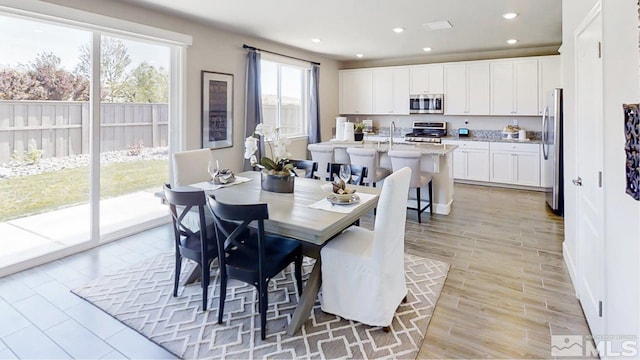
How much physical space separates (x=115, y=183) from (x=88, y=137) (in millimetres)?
606

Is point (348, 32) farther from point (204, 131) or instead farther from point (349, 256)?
point (349, 256)

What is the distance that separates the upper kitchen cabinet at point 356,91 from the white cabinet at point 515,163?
9.15ft

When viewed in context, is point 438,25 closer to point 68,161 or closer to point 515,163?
point 515,163

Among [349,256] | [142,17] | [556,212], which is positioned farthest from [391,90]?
[349,256]

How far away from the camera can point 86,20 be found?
11.6ft

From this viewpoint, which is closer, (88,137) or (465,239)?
(88,137)

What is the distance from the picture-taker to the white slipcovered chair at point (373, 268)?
2.28 m

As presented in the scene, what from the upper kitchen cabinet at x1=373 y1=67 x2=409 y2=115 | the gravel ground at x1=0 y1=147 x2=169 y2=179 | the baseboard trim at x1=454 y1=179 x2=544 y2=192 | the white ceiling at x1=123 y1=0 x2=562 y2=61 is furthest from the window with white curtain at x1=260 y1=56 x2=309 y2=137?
the baseboard trim at x1=454 y1=179 x2=544 y2=192

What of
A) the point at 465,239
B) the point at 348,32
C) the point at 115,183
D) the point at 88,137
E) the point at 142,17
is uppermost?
the point at 348,32

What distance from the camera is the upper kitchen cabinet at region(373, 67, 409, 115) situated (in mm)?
7809

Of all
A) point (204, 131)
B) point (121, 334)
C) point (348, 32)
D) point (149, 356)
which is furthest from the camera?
point (348, 32)

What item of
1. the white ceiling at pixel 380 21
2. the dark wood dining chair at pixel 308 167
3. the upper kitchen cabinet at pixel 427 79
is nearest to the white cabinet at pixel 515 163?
the upper kitchen cabinet at pixel 427 79

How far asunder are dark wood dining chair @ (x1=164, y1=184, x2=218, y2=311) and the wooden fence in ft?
5.76

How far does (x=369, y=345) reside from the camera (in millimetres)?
2236
